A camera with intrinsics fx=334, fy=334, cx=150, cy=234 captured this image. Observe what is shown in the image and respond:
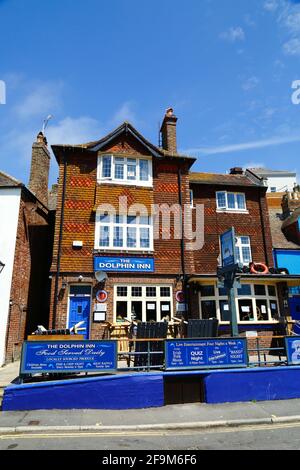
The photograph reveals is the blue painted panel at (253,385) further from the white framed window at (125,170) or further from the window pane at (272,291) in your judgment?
the white framed window at (125,170)

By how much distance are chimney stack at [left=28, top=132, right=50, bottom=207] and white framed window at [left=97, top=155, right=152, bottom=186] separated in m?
3.89

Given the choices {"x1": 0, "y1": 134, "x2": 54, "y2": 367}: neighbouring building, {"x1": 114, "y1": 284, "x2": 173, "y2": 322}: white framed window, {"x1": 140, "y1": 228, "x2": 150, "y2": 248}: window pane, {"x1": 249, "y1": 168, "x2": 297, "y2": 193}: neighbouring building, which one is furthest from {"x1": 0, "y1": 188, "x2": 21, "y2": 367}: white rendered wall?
{"x1": 249, "y1": 168, "x2": 297, "y2": 193}: neighbouring building

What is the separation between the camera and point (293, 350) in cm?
971

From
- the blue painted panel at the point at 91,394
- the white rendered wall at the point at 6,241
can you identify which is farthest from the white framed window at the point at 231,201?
the blue painted panel at the point at 91,394

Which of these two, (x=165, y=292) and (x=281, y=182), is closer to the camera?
(x=165, y=292)

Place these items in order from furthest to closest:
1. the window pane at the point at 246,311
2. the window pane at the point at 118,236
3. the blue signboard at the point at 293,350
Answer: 1. the window pane at the point at 118,236
2. the window pane at the point at 246,311
3. the blue signboard at the point at 293,350

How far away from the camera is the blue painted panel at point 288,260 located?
19.8 meters

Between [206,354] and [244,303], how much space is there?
7118 millimetres

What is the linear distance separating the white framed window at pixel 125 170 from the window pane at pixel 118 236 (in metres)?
2.46

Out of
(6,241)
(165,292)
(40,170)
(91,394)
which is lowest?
(91,394)

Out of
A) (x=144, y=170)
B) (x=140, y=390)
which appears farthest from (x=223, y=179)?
(x=140, y=390)

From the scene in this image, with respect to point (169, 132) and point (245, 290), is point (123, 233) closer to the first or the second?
point (245, 290)

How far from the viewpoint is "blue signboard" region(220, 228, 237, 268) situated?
1047 centimetres
